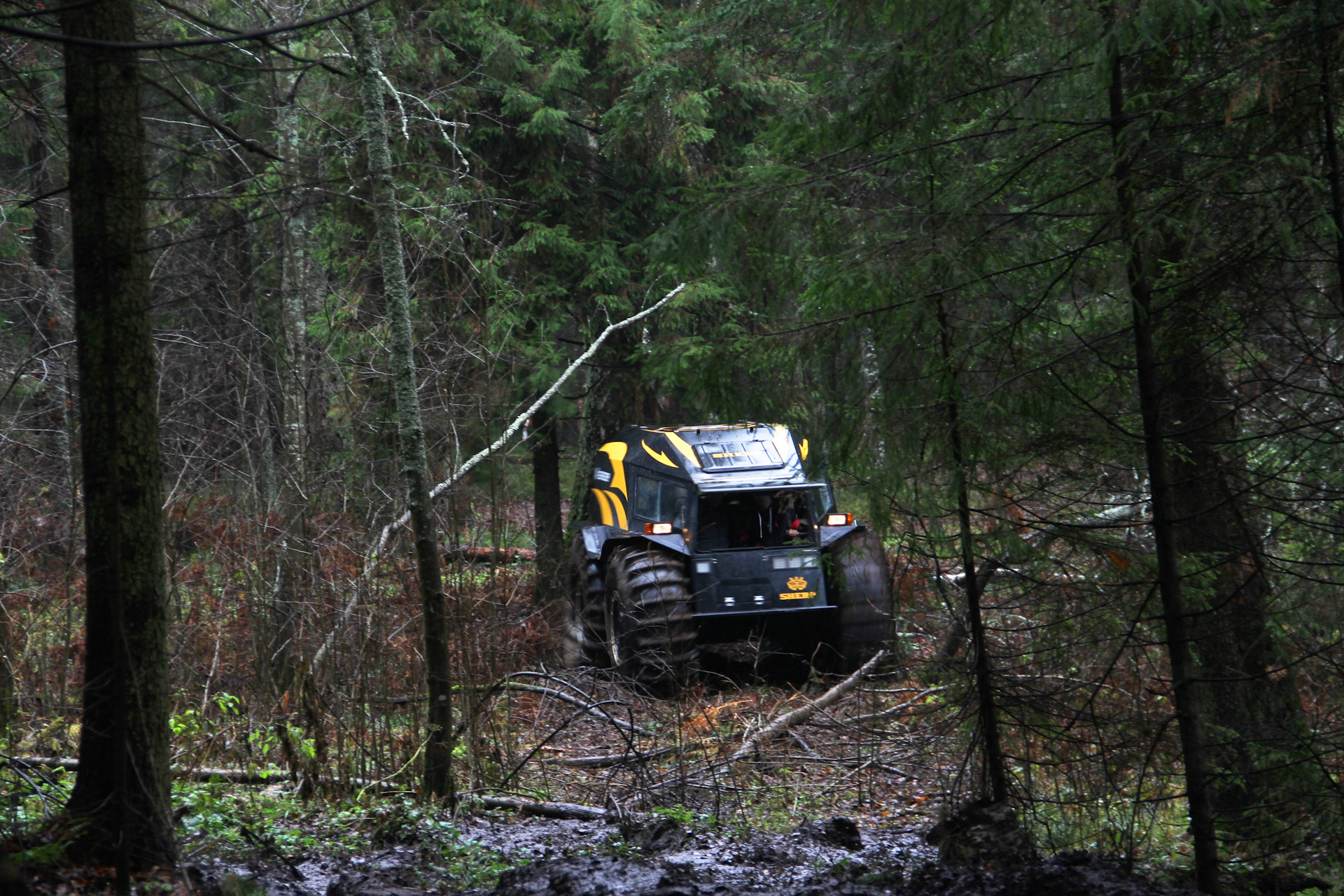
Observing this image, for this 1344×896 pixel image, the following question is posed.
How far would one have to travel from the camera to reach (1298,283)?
4.67 m

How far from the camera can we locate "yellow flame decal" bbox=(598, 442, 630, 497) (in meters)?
12.1

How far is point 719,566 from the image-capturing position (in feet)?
33.9

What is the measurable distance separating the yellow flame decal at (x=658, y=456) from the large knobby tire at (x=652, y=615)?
0.98m

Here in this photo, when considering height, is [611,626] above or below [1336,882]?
above

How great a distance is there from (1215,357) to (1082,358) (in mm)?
712

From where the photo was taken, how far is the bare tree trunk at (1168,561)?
473 centimetres

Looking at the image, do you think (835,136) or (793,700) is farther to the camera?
(793,700)

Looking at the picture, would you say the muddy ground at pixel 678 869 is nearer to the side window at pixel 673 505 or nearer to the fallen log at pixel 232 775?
the fallen log at pixel 232 775

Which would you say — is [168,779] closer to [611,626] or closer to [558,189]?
[611,626]

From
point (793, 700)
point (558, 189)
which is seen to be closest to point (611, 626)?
point (793, 700)

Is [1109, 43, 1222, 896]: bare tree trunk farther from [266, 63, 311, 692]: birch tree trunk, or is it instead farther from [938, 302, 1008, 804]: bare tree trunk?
[266, 63, 311, 692]: birch tree trunk

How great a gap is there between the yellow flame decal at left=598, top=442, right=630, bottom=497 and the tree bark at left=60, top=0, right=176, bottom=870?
7536 mm

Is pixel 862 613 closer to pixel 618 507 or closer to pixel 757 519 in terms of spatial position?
pixel 757 519

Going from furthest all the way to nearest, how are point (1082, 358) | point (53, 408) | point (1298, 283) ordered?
1. point (53, 408)
2. point (1082, 358)
3. point (1298, 283)
